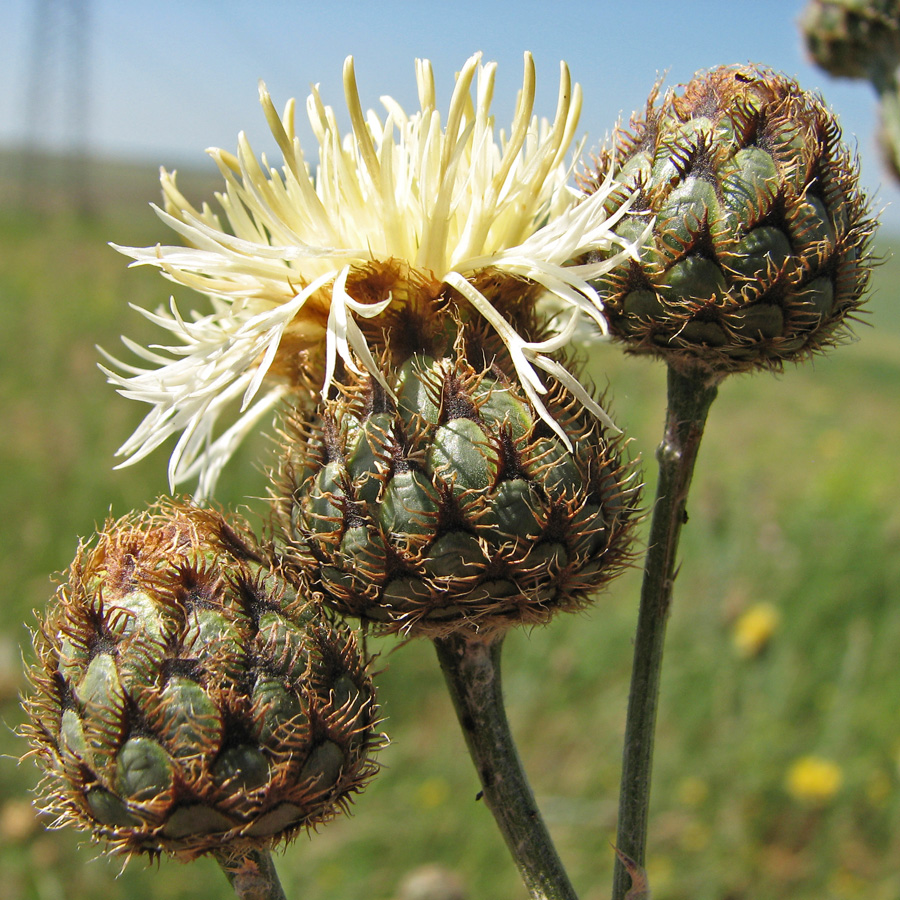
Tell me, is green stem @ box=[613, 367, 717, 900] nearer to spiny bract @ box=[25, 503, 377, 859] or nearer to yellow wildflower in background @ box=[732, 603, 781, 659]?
spiny bract @ box=[25, 503, 377, 859]

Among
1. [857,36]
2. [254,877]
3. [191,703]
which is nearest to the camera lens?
[191,703]

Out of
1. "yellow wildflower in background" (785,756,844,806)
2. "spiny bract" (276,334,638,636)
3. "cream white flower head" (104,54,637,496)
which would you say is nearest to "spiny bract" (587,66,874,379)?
"cream white flower head" (104,54,637,496)

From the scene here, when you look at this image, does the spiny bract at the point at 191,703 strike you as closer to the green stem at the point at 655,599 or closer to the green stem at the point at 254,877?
the green stem at the point at 254,877

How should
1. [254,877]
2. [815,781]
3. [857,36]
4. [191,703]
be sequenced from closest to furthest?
[191,703] → [254,877] → [857,36] → [815,781]

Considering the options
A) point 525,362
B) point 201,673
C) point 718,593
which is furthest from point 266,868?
point 718,593

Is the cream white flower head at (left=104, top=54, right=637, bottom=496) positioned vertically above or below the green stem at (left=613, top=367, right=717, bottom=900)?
above

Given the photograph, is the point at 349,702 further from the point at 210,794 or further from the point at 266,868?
the point at 266,868

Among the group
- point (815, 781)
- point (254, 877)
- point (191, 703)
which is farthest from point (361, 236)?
point (815, 781)

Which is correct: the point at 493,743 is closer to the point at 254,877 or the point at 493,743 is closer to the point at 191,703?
the point at 254,877
